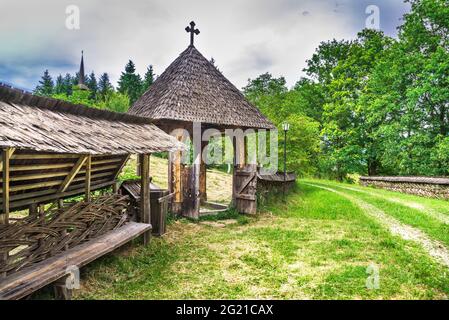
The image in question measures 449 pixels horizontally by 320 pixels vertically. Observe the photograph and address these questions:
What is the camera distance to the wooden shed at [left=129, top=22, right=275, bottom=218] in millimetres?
9453

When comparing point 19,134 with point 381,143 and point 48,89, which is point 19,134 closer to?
point 381,143

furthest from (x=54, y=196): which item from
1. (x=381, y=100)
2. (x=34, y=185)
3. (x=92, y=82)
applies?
(x=92, y=82)

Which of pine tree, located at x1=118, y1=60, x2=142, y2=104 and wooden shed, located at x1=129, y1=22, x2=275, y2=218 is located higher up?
pine tree, located at x1=118, y1=60, x2=142, y2=104

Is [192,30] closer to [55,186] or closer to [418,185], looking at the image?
[55,186]

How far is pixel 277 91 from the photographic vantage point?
2069 cm

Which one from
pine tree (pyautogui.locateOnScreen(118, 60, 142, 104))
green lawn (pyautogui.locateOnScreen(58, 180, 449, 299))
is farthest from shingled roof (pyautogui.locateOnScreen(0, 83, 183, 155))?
pine tree (pyautogui.locateOnScreen(118, 60, 142, 104))

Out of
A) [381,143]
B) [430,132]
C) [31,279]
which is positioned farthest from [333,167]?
[31,279]

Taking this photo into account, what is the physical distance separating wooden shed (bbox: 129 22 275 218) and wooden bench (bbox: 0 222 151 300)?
3793mm

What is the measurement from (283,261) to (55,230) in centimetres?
429

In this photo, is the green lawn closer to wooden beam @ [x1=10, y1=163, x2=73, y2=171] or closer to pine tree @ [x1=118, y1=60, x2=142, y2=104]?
wooden beam @ [x1=10, y1=163, x2=73, y2=171]

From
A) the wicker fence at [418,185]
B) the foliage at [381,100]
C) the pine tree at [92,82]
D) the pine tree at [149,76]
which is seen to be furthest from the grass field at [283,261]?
the pine tree at [92,82]

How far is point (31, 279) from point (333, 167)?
26238 mm

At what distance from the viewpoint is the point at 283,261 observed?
19.8 ft

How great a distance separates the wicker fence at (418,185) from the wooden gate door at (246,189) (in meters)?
10.7
